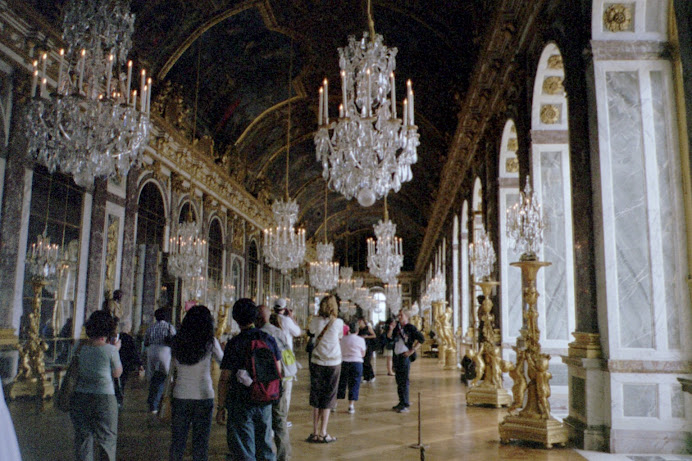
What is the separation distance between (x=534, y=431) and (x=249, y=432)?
3.13m

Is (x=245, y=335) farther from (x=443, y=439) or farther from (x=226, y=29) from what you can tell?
(x=226, y=29)

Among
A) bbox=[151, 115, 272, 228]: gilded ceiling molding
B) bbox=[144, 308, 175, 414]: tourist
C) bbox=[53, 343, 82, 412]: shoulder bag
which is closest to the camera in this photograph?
bbox=[53, 343, 82, 412]: shoulder bag

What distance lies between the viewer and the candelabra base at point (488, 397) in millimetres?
8008

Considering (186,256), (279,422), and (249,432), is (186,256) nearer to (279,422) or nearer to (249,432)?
(279,422)

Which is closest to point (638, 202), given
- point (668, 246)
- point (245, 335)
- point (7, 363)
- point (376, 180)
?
point (668, 246)

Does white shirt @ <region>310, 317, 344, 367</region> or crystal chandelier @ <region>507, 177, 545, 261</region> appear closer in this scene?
white shirt @ <region>310, 317, 344, 367</region>

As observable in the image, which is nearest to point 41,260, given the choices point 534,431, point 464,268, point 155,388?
point 155,388

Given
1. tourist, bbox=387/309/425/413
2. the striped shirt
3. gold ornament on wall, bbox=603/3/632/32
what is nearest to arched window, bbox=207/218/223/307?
the striped shirt

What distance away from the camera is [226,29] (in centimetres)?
1348

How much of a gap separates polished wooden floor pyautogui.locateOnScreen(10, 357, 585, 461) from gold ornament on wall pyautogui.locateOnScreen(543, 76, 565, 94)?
15.0 ft

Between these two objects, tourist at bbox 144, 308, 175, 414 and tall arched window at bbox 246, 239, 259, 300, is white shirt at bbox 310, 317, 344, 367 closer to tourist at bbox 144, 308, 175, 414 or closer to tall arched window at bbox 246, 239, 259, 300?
tourist at bbox 144, 308, 175, 414

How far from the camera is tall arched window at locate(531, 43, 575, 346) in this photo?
7867 millimetres

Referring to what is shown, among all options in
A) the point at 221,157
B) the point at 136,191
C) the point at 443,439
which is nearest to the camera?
the point at 443,439

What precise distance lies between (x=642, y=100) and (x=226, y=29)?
34.5ft
